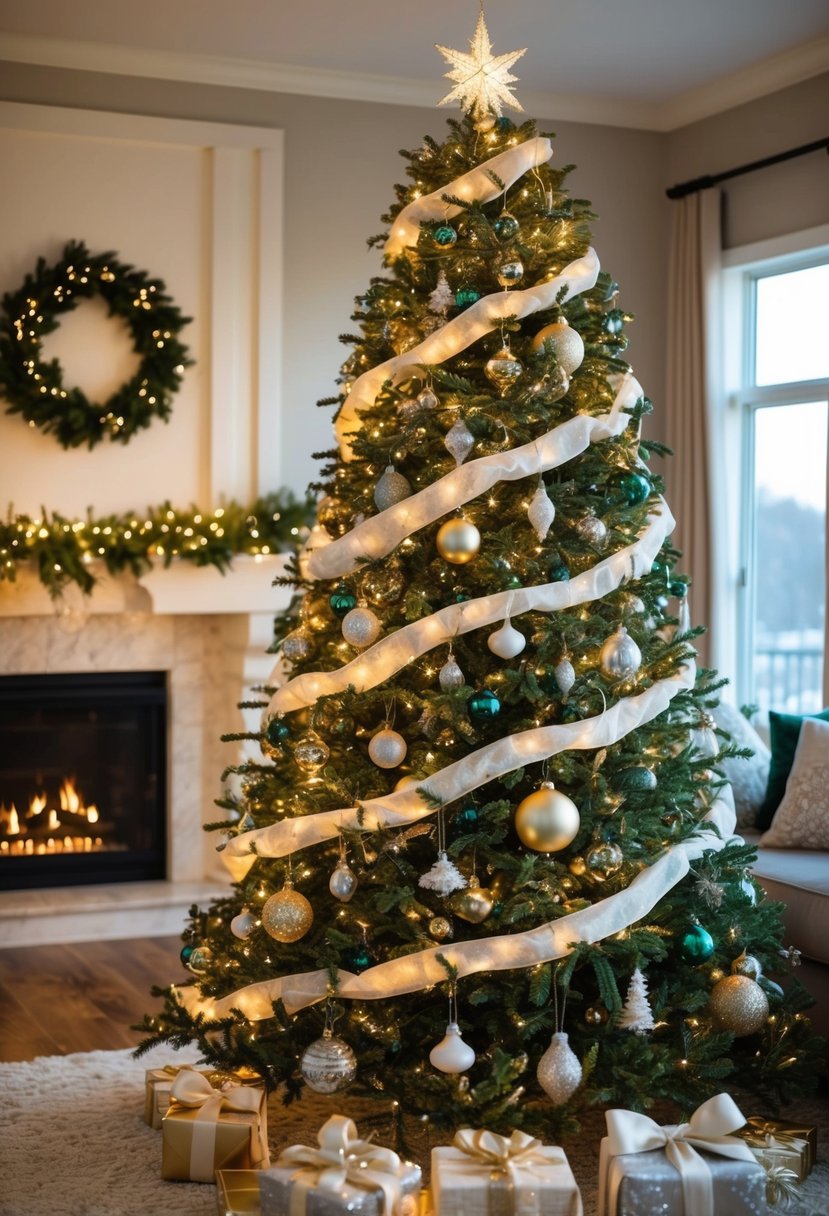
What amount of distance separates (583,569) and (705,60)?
2976 millimetres

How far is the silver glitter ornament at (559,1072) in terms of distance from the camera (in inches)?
98.1

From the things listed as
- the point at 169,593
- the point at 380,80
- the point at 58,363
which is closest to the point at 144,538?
the point at 169,593

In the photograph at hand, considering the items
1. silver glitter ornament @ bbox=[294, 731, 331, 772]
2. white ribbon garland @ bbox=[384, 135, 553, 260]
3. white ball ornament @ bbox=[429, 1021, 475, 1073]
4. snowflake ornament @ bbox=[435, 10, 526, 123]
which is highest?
snowflake ornament @ bbox=[435, 10, 526, 123]

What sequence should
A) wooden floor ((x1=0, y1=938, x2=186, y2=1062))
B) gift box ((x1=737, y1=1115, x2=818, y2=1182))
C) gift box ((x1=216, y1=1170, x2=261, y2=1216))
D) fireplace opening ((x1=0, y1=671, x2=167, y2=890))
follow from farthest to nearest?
fireplace opening ((x1=0, y1=671, x2=167, y2=890)), wooden floor ((x1=0, y1=938, x2=186, y2=1062)), gift box ((x1=737, y1=1115, x2=818, y2=1182)), gift box ((x1=216, y1=1170, x2=261, y2=1216))

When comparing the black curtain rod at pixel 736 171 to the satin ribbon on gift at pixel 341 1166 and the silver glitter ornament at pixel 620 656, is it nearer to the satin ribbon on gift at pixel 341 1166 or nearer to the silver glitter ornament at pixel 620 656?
the silver glitter ornament at pixel 620 656

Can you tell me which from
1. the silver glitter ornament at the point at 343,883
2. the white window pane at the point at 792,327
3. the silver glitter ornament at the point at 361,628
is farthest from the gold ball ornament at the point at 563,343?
the white window pane at the point at 792,327

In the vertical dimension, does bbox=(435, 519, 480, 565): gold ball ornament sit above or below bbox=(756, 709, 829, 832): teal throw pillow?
above

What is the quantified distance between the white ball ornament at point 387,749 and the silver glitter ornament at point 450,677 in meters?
0.14

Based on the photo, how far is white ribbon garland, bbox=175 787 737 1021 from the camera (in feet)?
8.34

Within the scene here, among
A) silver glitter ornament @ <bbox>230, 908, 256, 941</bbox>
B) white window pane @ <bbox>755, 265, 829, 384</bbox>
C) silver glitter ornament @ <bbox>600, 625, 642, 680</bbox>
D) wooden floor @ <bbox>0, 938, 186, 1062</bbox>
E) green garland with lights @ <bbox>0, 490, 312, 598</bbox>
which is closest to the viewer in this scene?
silver glitter ornament @ <bbox>600, 625, 642, 680</bbox>

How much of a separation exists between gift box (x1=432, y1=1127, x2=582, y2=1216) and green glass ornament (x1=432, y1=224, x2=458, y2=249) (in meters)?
1.68

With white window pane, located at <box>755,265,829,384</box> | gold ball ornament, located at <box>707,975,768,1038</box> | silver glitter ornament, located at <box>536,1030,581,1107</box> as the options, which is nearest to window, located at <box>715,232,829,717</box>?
white window pane, located at <box>755,265,829,384</box>

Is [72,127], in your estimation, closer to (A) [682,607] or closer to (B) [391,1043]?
(A) [682,607]

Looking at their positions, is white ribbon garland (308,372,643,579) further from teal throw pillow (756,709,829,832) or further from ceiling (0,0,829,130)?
ceiling (0,0,829,130)
